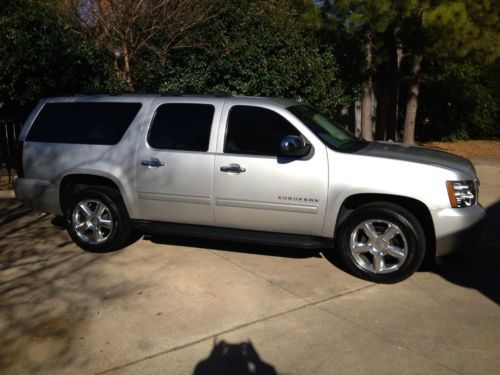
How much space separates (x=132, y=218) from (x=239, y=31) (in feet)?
20.4

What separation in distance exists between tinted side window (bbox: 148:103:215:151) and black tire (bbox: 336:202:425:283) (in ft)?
5.71

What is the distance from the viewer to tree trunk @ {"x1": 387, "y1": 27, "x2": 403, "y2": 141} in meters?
12.9

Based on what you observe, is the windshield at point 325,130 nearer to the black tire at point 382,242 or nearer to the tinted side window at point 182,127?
the black tire at point 382,242

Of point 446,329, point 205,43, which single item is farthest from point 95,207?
point 205,43

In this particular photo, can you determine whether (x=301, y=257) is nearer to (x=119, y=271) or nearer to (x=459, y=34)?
(x=119, y=271)

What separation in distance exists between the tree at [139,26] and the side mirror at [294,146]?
6.03 meters

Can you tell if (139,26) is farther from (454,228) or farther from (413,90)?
(454,228)

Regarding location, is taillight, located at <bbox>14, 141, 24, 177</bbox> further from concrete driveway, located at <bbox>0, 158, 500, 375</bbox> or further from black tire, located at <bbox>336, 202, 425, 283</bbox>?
black tire, located at <bbox>336, 202, 425, 283</bbox>

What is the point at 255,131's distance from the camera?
539 cm

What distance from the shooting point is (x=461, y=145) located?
1617cm

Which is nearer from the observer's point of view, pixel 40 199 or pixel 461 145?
pixel 40 199

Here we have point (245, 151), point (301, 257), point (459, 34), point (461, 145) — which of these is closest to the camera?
point (245, 151)

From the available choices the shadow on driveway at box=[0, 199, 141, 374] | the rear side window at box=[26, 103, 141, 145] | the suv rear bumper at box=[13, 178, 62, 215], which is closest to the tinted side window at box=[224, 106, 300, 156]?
the rear side window at box=[26, 103, 141, 145]

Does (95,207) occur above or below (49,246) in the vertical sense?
above
